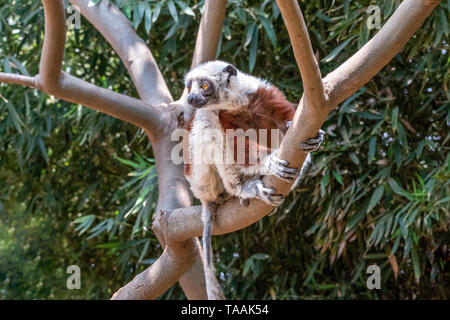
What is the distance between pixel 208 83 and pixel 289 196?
1.63 meters

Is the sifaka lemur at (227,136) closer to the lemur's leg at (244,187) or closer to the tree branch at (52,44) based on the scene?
the lemur's leg at (244,187)

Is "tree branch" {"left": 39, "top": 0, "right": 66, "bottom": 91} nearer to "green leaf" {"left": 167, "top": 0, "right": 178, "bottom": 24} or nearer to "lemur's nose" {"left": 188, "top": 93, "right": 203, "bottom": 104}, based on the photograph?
"lemur's nose" {"left": 188, "top": 93, "right": 203, "bottom": 104}

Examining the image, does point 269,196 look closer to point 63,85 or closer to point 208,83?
point 208,83

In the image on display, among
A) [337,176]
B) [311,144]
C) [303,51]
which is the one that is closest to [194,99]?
[311,144]

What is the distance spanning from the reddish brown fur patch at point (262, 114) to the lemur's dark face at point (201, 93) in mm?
102

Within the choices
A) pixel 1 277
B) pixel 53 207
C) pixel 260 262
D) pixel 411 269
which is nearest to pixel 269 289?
pixel 260 262

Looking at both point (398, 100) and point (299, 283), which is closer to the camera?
point (398, 100)

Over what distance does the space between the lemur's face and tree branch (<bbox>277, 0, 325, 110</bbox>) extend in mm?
979

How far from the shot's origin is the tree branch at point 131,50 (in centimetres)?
383

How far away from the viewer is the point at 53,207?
5324 mm

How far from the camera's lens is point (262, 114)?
115 inches

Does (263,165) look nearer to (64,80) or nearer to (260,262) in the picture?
(64,80)

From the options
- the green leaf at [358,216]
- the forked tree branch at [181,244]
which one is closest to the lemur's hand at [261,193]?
the forked tree branch at [181,244]

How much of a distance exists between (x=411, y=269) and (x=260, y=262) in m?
1.09
